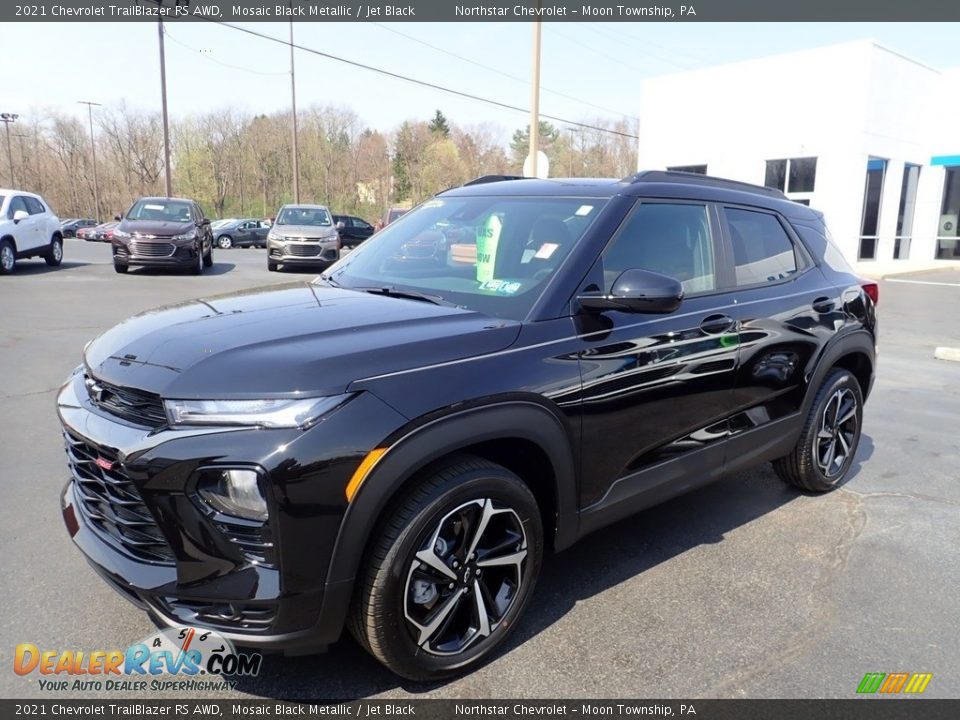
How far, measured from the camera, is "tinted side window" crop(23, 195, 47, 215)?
648 inches

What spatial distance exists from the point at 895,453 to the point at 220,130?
7303 cm

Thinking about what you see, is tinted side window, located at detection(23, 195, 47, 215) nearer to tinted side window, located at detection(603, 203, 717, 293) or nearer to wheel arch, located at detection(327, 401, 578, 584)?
tinted side window, located at detection(603, 203, 717, 293)

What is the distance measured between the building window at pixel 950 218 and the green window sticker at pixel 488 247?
99.7 ft

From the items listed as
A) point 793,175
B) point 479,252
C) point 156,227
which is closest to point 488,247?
point 479,252

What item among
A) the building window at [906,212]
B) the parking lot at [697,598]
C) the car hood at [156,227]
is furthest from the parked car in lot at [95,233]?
the parking lot at [697,598]

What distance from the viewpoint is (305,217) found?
725 inches

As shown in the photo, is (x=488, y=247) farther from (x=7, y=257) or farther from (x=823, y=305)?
(x=7, y=257)

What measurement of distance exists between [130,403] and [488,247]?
1.75 metres

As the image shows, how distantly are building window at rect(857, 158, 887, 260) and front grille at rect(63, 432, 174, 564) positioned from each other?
2699 centimetres

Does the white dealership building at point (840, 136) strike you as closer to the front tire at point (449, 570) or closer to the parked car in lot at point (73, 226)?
the front tire at point (449, 570)

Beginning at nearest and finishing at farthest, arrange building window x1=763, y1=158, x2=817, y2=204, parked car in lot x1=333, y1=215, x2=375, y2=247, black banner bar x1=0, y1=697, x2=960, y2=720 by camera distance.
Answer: black banner bar x1=0, y1=697, x2=960, y2=720, building window x1=763, y1=158, x2=817, y2=204, parked car in lot x1=333, y1=215, x2=375, y2=247

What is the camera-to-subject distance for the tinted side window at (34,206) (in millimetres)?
16469

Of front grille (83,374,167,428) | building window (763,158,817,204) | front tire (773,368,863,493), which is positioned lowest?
front tire (773,368,863,493)

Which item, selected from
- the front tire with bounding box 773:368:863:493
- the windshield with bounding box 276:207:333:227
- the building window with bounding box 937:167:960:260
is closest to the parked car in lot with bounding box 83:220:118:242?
the windshield with bounding box 276:207:333:227
